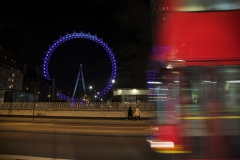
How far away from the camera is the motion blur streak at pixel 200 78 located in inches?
181

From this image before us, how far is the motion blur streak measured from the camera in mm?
4605

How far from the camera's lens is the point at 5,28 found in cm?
10769

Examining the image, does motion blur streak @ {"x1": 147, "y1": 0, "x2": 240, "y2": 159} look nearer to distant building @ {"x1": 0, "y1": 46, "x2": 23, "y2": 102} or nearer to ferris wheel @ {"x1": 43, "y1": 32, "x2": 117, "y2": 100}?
ferris wheel @ {"x1": 43, "y1": 32, "x2": 117, "y2": 100}

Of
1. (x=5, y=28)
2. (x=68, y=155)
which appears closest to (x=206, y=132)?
(x=68, y=155)

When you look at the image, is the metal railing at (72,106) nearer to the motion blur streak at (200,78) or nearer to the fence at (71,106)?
the fence at (71,106)

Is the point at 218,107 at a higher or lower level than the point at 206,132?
higher

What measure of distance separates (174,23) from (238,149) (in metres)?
2.97

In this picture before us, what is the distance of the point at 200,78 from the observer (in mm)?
4891

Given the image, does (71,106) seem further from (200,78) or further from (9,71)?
(9,71)

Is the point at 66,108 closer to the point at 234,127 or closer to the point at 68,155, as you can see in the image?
the point at 68,155

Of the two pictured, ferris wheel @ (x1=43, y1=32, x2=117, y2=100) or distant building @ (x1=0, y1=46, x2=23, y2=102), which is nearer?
ferris wheel @ (x1=43, y1=32, x2=117, y2=100)

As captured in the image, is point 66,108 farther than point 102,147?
Yes

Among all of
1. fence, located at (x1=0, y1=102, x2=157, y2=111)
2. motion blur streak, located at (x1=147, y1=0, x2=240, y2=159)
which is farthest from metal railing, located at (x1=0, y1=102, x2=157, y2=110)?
motion blur streak, located at (x1=147, y1=0, x2=240, y2=159)

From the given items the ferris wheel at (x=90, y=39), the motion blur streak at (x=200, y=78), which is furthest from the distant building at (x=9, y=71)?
the motion blur streak at (x=200, y=78)
